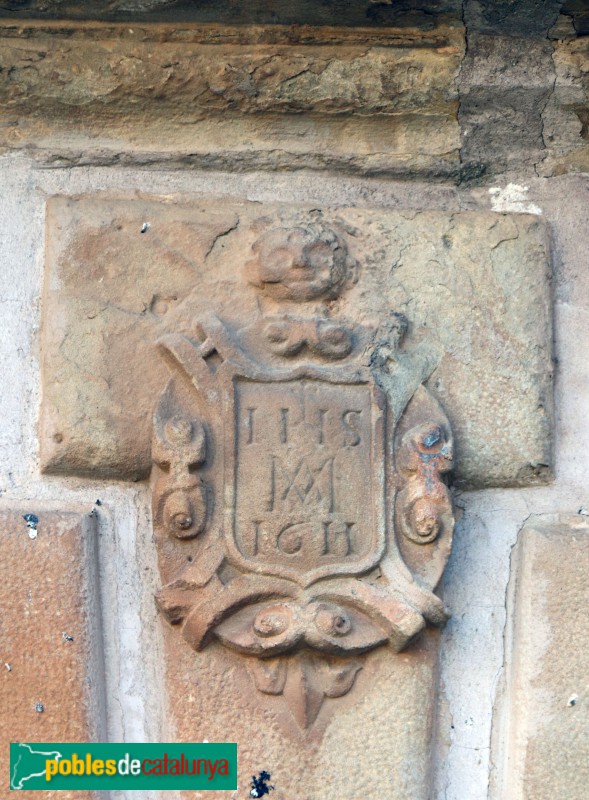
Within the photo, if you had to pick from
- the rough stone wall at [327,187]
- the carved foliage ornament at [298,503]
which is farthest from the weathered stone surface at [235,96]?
the carved foliage ornament at [298,503]

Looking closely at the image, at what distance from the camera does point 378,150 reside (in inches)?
71.1

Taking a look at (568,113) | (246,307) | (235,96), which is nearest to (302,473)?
(246,307)

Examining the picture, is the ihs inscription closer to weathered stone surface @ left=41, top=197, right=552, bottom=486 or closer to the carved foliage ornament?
the carved foliage ornament

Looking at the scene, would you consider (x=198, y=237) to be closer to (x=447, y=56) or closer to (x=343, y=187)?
(x=343, y=187)

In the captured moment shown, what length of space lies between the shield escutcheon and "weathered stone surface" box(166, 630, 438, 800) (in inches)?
5.2

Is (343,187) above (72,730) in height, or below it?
above

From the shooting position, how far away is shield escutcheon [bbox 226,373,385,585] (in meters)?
A: 1.63

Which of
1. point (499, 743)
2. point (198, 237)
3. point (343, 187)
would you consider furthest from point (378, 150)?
point (499, 743)

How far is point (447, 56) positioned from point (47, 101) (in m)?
0.52

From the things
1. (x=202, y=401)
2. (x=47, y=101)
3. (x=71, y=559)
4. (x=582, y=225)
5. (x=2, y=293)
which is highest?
(x=47, y=101)

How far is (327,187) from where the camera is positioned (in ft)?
5.96

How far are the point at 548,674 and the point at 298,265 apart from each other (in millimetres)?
596

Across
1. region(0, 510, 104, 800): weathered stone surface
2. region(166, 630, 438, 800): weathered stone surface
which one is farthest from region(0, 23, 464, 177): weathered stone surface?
region(166, 630, 438, 800): weathered stone surface

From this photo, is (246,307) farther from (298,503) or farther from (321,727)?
(321,727)
